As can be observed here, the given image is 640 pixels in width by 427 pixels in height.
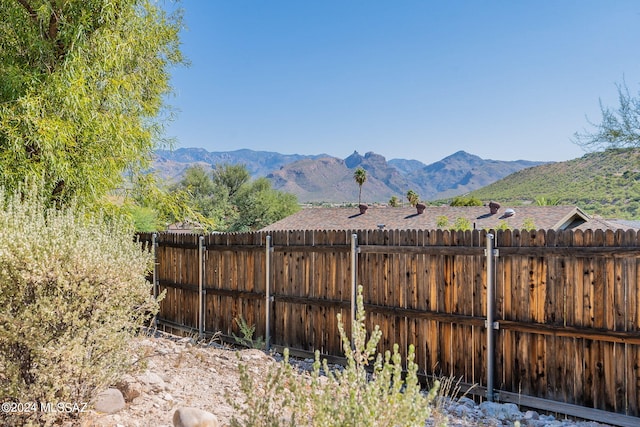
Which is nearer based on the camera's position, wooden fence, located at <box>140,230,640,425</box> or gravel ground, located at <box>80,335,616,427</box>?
gravel ground, located at <box>80,335,616,427</box>

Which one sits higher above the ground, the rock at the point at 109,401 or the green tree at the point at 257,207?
the green tree at the point at 257,207

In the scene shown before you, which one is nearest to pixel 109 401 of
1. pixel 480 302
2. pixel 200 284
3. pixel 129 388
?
pixel 129 388

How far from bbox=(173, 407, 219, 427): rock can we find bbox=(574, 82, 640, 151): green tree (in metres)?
13.3

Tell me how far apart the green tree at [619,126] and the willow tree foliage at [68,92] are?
457 inches

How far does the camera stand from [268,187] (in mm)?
49188

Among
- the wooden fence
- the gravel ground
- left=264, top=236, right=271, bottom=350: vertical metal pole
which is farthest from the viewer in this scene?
left=264, top=236, right=271, bottom=350: vertical metal pole

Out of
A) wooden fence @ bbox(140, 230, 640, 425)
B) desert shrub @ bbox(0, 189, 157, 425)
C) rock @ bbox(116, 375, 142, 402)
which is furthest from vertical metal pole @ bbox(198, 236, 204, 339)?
desert shrub @ bbox(0, 189, 157, 425)

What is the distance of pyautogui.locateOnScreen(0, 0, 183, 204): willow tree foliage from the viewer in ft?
21.6

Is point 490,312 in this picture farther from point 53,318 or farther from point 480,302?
point 53,318

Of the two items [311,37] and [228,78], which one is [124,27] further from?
[228,78]

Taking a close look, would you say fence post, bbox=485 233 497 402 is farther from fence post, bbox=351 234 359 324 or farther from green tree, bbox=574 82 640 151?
green tree, bbox=574 82 640 151

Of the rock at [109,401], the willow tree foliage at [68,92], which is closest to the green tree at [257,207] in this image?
the willow tree foliage at [68,92]

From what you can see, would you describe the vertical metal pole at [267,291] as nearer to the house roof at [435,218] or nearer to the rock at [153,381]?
the rock at [153,381]

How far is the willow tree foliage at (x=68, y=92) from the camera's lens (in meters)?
6.57
